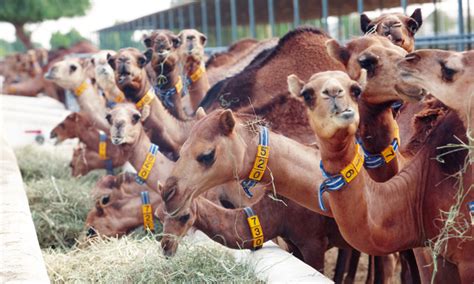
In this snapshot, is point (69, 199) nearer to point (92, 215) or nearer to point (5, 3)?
point (92, 215)

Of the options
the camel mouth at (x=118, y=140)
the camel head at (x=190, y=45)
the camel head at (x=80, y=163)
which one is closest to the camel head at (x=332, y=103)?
the camel mouth at (x=118, y=140)

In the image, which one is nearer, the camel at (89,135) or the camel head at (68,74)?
the camel at (89,135)

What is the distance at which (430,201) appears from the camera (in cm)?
409

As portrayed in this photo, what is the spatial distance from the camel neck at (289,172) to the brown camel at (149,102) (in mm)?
2506

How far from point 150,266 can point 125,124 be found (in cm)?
186

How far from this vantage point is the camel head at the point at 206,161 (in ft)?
13.7

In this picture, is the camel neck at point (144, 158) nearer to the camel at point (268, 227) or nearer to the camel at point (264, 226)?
the camel at point (268, 227)

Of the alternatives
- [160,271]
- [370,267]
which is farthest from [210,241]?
[370,267]

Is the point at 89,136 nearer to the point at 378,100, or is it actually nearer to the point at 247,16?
the point at 378,100

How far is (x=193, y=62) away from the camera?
309 inches

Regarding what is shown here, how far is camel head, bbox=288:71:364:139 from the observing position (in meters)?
3.49

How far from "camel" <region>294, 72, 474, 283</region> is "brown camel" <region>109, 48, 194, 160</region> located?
3038 millimetres

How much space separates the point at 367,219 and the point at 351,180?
254 mm

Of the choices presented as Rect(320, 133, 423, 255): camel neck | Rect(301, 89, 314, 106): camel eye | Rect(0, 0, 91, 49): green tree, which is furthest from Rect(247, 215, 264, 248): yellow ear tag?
Rect(0, 0, 91, 49): green tree
